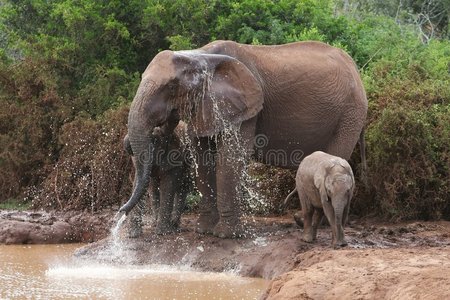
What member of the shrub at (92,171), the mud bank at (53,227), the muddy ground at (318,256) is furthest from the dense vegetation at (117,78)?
the muddy ground at (318,256)

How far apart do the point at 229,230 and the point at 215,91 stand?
70.6 inches

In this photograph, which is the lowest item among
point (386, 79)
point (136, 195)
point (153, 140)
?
point (136, 195)

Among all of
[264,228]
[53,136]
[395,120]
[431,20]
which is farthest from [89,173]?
[431,20]

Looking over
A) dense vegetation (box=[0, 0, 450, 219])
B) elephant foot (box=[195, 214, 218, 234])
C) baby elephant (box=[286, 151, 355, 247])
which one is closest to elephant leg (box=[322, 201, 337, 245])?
baby elephant (box=[286, 151, 355, 247])

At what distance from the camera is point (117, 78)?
1772 centimetres

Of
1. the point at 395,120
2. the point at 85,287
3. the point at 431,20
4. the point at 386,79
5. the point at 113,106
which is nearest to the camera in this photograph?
the point at 85,287

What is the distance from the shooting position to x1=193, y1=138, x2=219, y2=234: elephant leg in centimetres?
1192

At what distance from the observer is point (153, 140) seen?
1145 centimetres

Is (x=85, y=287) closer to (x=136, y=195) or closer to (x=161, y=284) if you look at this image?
(x=161, y=284)

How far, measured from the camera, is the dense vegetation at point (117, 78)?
1402 centimetres

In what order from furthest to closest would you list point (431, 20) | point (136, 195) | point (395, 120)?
point (431, 20) < point (395, 120) < point (136, 195)

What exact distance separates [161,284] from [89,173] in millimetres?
6346

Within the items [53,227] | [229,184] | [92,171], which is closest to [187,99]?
[229,184]

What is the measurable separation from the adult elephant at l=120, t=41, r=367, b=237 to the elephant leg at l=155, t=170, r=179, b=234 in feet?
1.25
